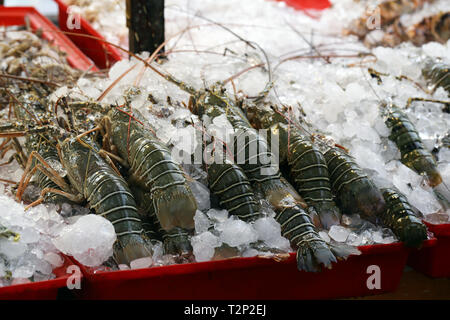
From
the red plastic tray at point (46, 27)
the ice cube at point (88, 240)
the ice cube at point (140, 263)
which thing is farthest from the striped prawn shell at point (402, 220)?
the red plastic tray at point (46, 27)

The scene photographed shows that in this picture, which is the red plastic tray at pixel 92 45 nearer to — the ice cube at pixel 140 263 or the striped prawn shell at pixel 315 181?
the striped prawn shell at pixel 315 181

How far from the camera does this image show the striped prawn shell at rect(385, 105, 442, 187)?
236cm

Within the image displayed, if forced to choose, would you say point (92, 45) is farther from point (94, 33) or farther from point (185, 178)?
point (185, 178)

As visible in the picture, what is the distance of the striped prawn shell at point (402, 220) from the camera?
196 cm

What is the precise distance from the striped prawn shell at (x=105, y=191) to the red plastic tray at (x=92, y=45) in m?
1.48

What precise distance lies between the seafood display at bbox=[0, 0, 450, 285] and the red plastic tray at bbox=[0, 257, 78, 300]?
7 centimetres

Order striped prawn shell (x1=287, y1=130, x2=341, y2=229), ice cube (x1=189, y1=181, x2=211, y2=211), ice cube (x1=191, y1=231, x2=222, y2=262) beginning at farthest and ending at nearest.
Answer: striped prawn shell (x1=287, y1=130, x2=341, y2=229) → ice cube (x1=189, y1=181, x2=211, y2=211) → ice cube (x1=191, y1=231, x2=222, y2=262)

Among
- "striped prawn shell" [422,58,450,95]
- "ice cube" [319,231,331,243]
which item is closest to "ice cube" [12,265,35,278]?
"ice cube" [319,231,331,243]

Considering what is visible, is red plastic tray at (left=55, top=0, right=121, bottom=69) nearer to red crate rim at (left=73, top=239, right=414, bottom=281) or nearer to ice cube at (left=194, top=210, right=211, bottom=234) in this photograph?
ice cube at (left=194, top=210, right=211, bottom=234)

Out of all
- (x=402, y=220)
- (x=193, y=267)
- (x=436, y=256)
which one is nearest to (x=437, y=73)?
(x=436, y=256)

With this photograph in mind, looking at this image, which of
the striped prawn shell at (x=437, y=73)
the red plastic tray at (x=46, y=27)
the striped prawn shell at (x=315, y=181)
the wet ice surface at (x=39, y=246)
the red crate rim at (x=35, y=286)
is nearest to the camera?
the red crate rim at (x=35, y=286)
